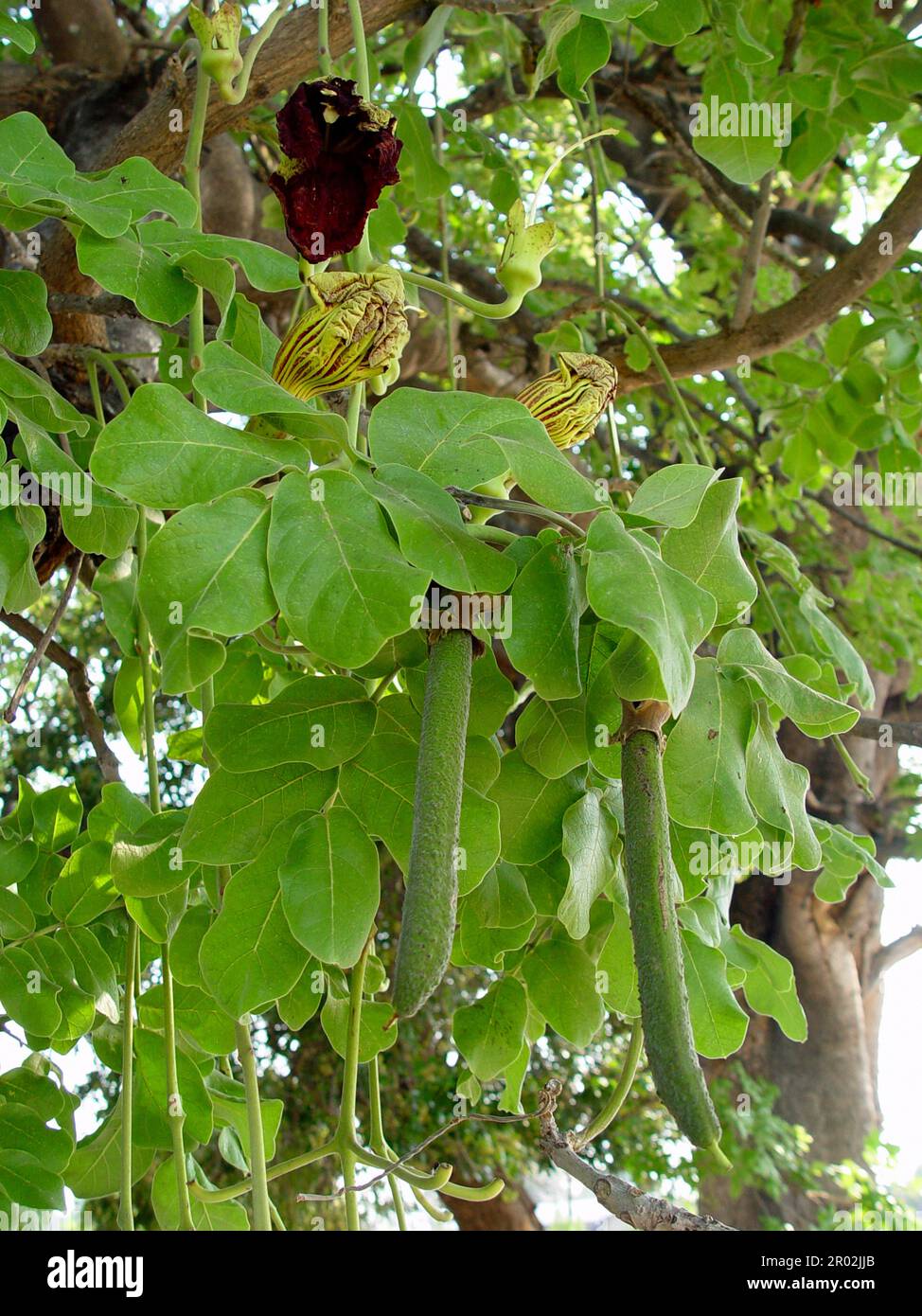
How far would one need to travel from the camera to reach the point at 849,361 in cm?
192

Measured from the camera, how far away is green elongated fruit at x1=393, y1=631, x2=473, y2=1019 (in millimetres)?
609

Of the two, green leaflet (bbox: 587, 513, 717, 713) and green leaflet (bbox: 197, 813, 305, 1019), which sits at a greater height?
green leaflet (bbox: 587, 513, 717, 713)

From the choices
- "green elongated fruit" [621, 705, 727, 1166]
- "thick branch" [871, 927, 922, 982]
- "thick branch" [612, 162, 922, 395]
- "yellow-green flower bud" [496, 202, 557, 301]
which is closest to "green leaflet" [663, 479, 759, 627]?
"green elongated fruit" [621, 705, 727, 1166]

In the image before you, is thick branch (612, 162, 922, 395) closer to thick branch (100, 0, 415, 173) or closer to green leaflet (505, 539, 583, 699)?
thick branch (100, 0, 415, 173)

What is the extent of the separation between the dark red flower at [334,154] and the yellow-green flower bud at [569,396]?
21 centimetres

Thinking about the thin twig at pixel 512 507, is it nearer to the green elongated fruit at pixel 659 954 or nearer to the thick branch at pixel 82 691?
the green elongated fruit at pixel 659 954

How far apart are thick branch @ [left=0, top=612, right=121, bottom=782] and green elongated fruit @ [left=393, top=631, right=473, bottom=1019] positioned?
0.82 m

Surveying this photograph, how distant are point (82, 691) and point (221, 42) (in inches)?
31.2

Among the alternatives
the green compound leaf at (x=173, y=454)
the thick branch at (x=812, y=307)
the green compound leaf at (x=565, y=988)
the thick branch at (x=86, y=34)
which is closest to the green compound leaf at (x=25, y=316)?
the green compound leaf at (x=173, y=454)

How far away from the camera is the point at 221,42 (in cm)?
99

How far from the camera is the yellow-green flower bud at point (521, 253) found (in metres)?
0.96

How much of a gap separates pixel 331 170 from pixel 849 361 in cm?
122

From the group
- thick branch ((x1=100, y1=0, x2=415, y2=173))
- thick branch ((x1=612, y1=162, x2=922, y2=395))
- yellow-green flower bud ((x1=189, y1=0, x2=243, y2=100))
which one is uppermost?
thick branch ((x1=612, y1=162, x2=922, y2=395))

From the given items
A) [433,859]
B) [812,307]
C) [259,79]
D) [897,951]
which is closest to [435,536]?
[433,859]
